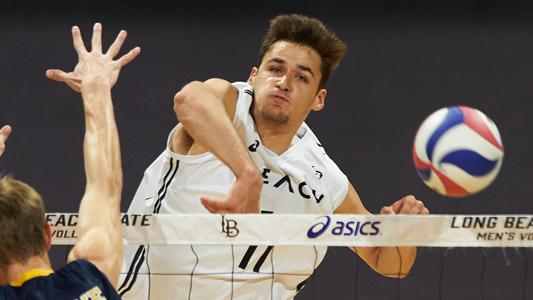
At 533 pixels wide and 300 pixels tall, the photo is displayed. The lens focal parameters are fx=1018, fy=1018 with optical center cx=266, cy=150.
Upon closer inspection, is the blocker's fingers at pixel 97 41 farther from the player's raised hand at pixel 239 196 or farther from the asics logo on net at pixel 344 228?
the asics logo on net at pixel 344 228

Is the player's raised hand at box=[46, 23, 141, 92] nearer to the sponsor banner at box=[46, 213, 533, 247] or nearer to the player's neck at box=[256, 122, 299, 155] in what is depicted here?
the sponsor banner at box=[46, 213, 533, 247]

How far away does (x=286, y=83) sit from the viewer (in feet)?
15.7

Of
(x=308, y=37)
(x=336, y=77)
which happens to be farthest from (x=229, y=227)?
(x=336, y=77)

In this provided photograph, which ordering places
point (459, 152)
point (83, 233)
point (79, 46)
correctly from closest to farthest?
point (83, 233)
point (79, 46)
point (459, 152)

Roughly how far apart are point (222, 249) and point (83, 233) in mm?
1516

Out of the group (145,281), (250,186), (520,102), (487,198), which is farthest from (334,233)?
(520,102)

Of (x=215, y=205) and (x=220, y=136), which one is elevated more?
(x=220, y=136)

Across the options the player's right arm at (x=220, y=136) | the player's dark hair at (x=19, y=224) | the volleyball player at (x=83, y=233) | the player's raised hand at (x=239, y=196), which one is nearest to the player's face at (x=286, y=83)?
the player's right arm at (x=220, y=136)

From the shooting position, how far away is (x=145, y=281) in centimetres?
467

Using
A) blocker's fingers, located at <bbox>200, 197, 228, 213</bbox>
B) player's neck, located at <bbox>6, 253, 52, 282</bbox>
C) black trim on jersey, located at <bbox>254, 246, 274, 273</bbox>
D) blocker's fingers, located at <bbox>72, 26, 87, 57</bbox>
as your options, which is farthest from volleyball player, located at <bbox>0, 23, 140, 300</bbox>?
black trim on jersey, located at <bbox>254, 246, 274, 273</bbox>

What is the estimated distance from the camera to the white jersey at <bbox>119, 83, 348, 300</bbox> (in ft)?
15.2

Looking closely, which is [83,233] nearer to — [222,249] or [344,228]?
[344,228]

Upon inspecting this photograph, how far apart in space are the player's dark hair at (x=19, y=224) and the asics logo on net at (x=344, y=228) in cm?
134

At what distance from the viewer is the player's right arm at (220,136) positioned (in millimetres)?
4039
